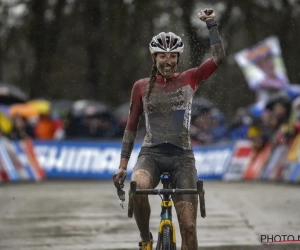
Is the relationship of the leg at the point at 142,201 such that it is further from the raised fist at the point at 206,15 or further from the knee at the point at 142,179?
the raised fist at the point at 206,15

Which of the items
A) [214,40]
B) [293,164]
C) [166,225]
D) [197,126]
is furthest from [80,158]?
[166,225]

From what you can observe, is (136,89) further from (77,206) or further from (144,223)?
(77,206)

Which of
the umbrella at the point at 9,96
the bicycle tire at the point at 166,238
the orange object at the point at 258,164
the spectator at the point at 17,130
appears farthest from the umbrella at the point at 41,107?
the bicycle tire at the point at 166,238

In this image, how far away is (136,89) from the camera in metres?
7.38

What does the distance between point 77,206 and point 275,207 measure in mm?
3541

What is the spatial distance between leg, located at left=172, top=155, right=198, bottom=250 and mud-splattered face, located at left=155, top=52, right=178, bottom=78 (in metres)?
0.77

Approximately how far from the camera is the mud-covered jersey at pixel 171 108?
722cm

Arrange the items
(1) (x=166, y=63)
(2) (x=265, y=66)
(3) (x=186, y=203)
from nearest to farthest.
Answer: (3) (x=186, y=203), (1) (x=166, y=63), (2) (x=265, y=66)

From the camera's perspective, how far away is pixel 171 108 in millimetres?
7234

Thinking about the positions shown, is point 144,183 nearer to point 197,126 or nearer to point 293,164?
point 293,164

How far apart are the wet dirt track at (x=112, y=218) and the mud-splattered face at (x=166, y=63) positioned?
10.1ft

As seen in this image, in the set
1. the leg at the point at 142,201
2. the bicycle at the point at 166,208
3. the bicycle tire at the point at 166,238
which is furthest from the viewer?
the leg at the point at 142,201

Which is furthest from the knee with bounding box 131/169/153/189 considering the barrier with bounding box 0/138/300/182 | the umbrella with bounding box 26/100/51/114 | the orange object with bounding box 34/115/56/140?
the umbrella with bounding box 26/100/51/114

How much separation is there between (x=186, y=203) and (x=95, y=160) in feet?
52.6
